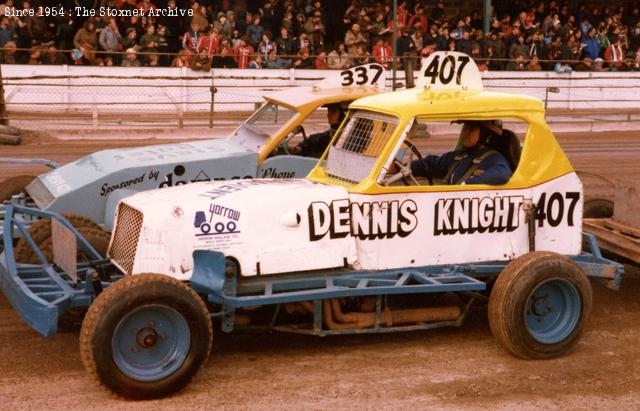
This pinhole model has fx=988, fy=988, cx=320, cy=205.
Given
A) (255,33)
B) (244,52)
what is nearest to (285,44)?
(255,33)

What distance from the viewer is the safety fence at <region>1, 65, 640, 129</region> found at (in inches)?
771

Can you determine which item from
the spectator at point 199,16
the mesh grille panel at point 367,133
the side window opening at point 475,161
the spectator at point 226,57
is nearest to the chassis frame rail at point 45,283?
the mesh grille panel at point 367,133

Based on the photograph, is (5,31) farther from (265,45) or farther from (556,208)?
(556,208)

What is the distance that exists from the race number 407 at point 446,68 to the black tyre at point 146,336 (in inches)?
103

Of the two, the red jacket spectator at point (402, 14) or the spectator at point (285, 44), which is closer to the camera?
the spectator at point (285, 44)

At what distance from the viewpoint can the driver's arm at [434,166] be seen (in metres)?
7.30

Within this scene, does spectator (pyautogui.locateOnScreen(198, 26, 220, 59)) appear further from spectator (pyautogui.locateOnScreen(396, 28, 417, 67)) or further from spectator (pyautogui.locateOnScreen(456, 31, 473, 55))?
spectator (pyautogui.locateOnScreen(456, 31, 473, 55))

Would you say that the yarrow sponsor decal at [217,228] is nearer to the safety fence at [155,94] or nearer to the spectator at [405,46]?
the safety fence at [155,94]

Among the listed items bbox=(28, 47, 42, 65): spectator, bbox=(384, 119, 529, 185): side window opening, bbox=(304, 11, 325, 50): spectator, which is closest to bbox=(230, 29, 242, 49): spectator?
bbox=(304, 11, 325, 50): spectator

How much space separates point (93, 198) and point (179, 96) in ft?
44.8

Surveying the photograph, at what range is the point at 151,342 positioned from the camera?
18.3 ft

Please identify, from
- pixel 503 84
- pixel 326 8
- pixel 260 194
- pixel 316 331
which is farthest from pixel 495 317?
pixel 326 8

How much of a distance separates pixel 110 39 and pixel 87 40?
0.50m

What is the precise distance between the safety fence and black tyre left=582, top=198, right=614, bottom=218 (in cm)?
1036
